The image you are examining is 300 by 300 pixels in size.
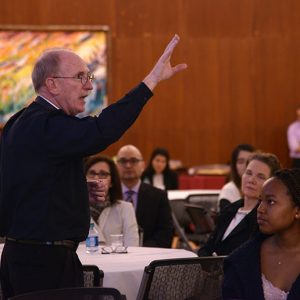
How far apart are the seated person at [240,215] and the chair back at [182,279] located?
39.5 inches

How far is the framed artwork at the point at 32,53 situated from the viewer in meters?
15.3

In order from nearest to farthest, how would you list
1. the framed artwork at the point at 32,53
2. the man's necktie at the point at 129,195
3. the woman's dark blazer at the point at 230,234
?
1. the woman's dark blazer at the point at 230,234
2. the man's necktie at the point at 129,195
3. the framed artwork at the point at 32,53

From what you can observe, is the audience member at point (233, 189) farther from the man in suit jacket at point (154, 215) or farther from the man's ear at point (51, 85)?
the man's ear at point (51, 85)

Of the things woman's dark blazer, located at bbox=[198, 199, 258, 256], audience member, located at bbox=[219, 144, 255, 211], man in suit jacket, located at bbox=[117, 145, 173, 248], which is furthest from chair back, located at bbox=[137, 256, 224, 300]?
audience member, located at bbox=[219, 144, 255, 211]

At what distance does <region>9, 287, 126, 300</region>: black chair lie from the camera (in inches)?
126

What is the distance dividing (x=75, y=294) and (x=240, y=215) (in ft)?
8.25

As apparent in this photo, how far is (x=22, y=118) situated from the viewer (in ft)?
11.7

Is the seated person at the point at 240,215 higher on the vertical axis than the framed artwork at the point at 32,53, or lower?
lower

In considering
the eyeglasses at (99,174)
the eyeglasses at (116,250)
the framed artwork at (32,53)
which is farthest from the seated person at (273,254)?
the framed artwork at (32,53)

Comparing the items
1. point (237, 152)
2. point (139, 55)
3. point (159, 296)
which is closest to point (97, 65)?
point (139, 55)

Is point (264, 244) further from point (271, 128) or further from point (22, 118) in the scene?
point (271, 128)

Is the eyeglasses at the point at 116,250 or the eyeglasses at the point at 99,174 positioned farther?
the eyeglasses at the point at 99,174

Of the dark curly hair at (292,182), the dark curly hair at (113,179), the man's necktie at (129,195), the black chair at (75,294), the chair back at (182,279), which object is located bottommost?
the chair back at (182,279)

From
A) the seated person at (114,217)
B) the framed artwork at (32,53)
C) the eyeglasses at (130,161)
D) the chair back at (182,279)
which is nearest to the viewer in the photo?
the chair back at (182,279)
